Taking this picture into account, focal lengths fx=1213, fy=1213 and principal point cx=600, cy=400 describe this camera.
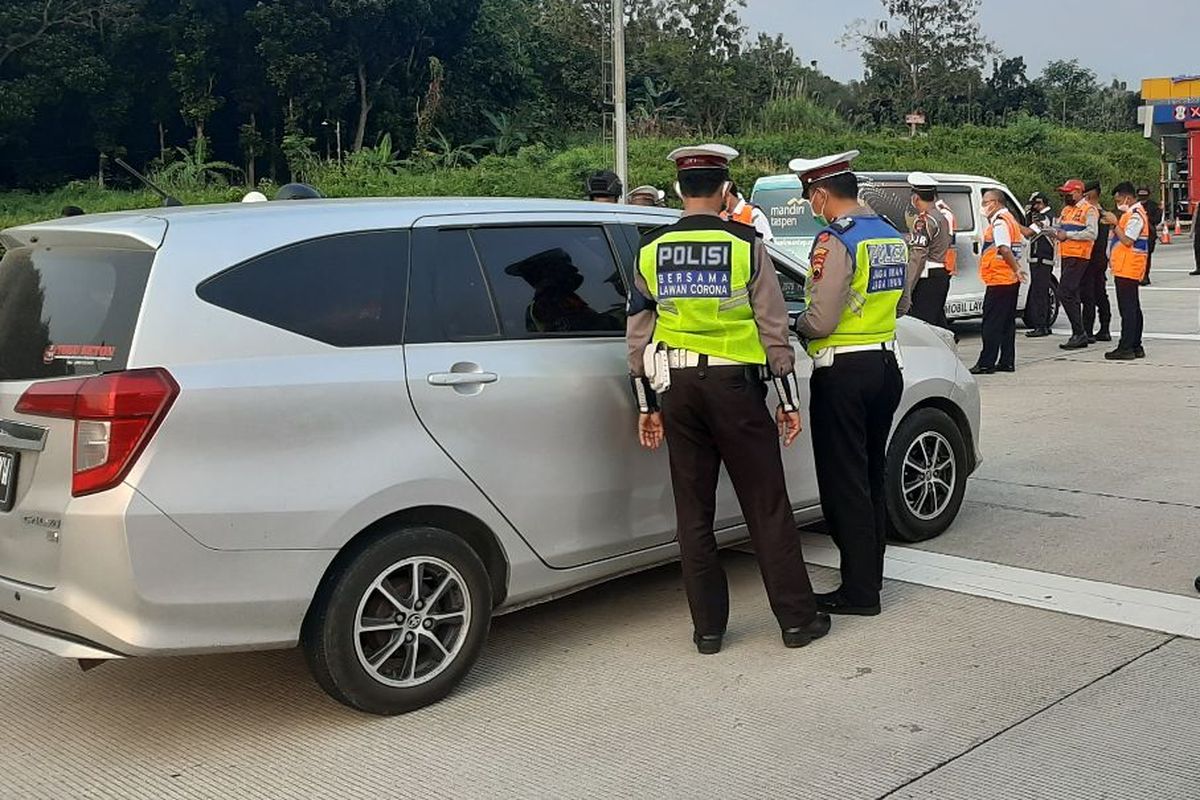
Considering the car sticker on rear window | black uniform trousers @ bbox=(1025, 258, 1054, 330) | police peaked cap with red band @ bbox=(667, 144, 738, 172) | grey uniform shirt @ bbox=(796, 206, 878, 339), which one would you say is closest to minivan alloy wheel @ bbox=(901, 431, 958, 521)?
grey uniform shirt @ bbox=(796, 206, 878, 339)

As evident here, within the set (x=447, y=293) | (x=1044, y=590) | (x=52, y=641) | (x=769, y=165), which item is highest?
(x=769, y=165)

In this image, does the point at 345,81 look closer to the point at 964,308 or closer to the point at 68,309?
the point at 964,308

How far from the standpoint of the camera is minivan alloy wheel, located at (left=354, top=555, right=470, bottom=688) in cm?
404

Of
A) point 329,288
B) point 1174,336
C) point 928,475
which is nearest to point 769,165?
point 1174,336

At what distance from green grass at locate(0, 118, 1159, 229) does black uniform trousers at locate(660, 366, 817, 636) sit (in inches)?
866

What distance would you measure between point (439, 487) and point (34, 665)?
2.05 meters

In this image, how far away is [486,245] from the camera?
14.8ft

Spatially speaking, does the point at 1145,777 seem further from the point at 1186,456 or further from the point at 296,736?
the point at 1186,456

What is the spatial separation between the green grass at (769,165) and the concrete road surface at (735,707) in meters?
21.6

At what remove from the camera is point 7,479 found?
12.6 ft

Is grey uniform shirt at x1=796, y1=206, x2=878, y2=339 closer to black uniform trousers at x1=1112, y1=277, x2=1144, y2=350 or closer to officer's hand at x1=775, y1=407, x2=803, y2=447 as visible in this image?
officer's hand at x1=775, y1=407, x2=803, y2=447

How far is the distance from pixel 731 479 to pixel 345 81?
35.2 metres

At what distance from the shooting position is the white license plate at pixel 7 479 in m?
3.82

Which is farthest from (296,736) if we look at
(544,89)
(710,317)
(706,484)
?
(544,89)
